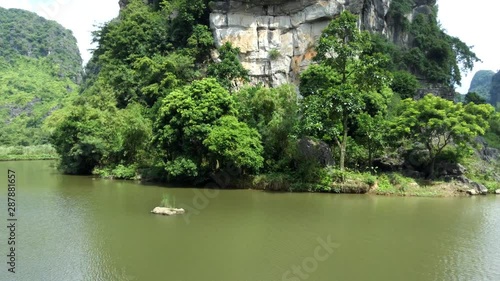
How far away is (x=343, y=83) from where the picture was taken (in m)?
22.0

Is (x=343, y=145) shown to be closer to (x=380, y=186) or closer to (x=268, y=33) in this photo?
(x=380, y=186)

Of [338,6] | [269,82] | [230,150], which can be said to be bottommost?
[230,150]

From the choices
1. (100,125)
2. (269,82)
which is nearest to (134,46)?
(100,125)

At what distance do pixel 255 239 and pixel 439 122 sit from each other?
1277 cm

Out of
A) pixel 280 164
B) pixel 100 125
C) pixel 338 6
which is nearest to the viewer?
pixel 280 164

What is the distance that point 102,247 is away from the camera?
11.5 meters

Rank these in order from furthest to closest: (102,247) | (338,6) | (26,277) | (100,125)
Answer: (338,6)
(100,125)
(102,247)
(26,277)

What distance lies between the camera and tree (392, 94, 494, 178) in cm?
2077

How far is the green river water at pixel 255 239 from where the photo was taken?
32.4 feet

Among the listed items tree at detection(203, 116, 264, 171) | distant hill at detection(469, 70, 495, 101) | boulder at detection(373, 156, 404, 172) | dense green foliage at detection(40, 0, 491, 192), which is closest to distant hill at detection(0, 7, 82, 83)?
dense green foliage at detection(40, 0, 491, 192)

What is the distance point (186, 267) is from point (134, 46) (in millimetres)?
29678

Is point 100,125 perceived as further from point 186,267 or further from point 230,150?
point 186,267

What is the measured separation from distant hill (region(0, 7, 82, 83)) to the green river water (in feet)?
243

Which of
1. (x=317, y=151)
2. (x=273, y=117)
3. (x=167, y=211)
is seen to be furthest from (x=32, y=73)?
(x=167, y=211)
